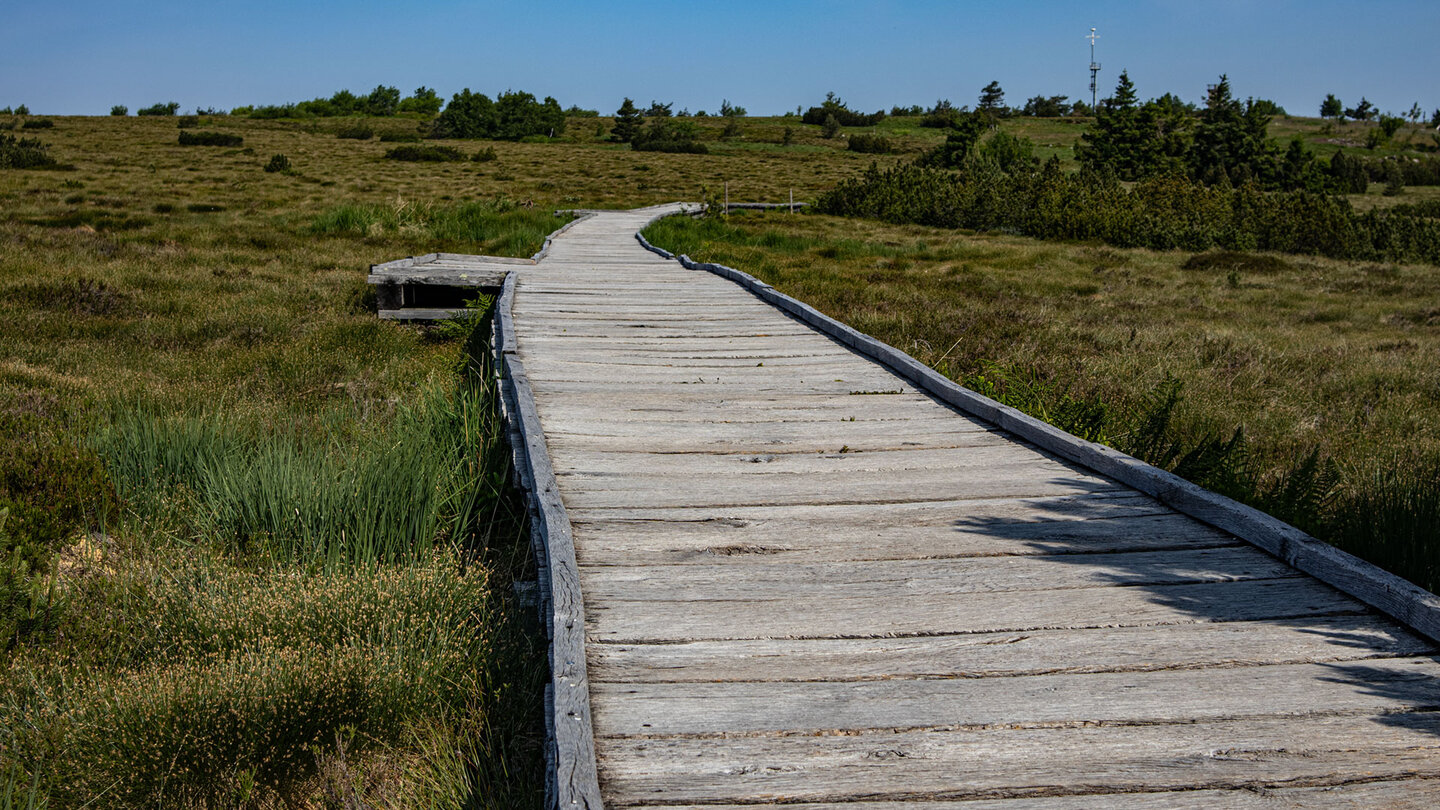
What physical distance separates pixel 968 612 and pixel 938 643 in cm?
23

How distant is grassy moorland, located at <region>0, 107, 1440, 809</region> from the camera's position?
8.14ft

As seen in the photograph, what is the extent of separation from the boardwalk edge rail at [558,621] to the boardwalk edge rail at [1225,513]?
2280 millimetres

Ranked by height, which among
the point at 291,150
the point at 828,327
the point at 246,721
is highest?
the point at 291,150

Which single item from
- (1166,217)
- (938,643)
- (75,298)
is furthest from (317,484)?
(1166,217)

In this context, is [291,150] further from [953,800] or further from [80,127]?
[953,800]

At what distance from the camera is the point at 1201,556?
3.08m

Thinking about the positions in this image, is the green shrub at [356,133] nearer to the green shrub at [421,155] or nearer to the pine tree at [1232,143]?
the green shrub at [421,155]

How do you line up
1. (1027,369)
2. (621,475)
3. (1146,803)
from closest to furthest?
(1146,803) → (621,475) → (1027,369)

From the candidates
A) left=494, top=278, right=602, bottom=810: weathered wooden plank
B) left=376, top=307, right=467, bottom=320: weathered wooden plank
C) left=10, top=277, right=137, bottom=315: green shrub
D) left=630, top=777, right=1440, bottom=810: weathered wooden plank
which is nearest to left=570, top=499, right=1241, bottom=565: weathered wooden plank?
left=494, top=278, right=602, bottom=810: weathered wooden plank

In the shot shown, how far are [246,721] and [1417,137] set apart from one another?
100212 millimetres

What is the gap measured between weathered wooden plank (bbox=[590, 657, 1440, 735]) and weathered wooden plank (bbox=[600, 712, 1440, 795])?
1.7 inches

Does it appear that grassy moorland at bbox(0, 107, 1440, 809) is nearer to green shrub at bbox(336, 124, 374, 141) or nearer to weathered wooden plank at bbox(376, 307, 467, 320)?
weathered wooden plank at bbox(376, 307, 467, 320)

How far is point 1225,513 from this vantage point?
130 inches

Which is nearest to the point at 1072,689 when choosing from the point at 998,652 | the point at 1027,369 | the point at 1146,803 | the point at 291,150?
the point at 998,652
